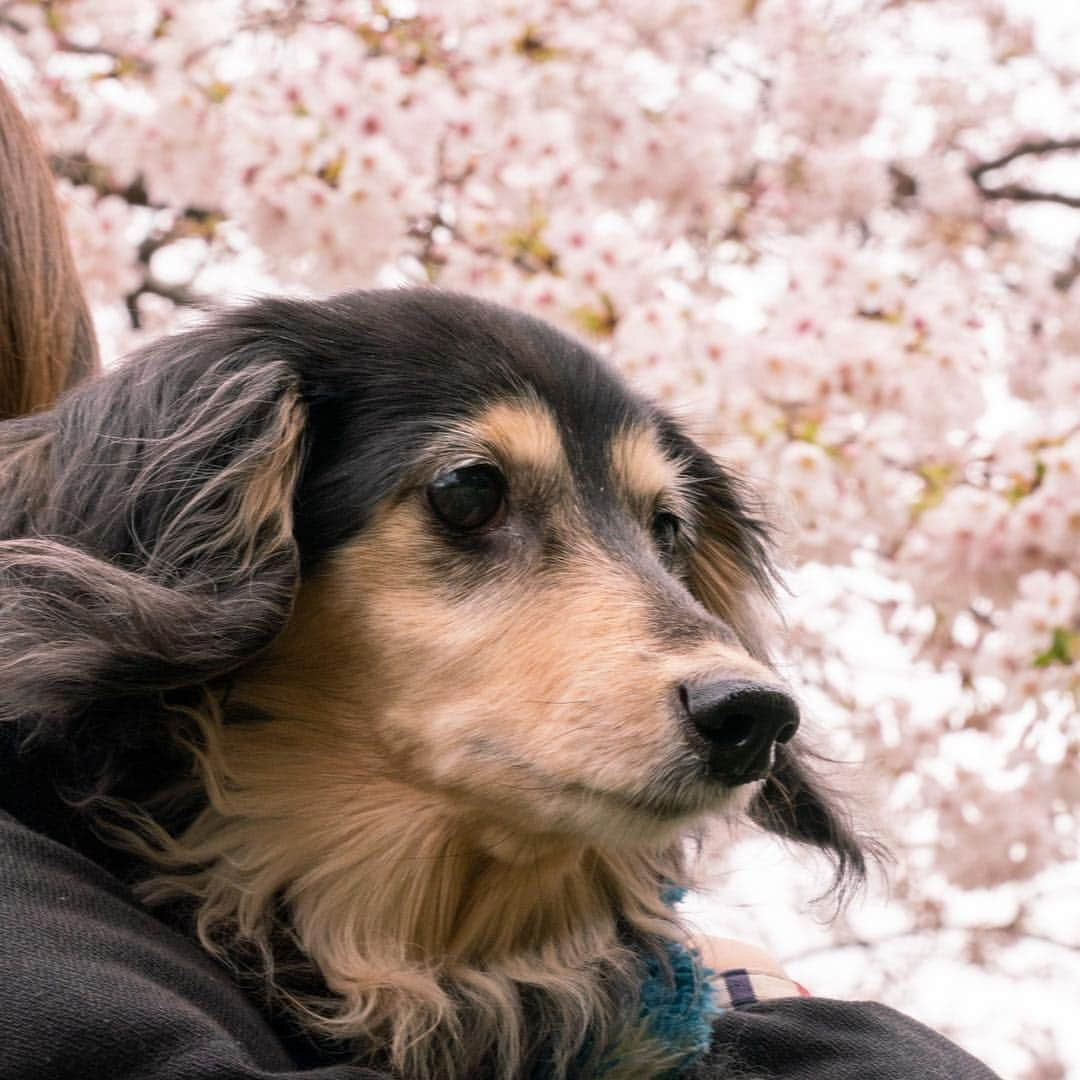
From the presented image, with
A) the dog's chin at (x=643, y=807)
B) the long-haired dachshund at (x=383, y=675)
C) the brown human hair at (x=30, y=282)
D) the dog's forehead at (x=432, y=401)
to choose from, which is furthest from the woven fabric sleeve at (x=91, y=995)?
the brown human hair at (x=30, y=282)

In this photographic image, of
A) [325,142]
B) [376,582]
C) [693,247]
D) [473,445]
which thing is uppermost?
[473,445]

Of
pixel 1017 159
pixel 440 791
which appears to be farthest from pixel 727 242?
pixel 440 791

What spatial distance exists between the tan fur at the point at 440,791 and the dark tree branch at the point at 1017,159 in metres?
4.49

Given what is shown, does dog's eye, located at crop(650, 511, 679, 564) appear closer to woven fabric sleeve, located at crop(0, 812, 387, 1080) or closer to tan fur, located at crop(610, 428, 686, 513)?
tan fur, located at crop(610, 428, 686, 513)

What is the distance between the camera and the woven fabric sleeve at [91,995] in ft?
4.02

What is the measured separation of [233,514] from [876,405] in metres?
2.92

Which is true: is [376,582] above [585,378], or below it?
below

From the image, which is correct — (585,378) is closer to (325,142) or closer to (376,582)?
(376,582)

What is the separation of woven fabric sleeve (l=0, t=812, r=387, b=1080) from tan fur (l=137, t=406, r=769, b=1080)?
298 millimetres

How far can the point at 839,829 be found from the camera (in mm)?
2113

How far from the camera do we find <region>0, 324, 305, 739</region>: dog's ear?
1.59m

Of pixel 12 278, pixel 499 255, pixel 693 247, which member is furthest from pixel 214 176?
pixel 12 278

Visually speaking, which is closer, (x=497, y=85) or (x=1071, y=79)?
(x=497, y=85)

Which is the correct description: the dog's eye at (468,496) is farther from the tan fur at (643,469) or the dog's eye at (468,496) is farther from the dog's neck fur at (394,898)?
the dog's neck fur at (394,898)
